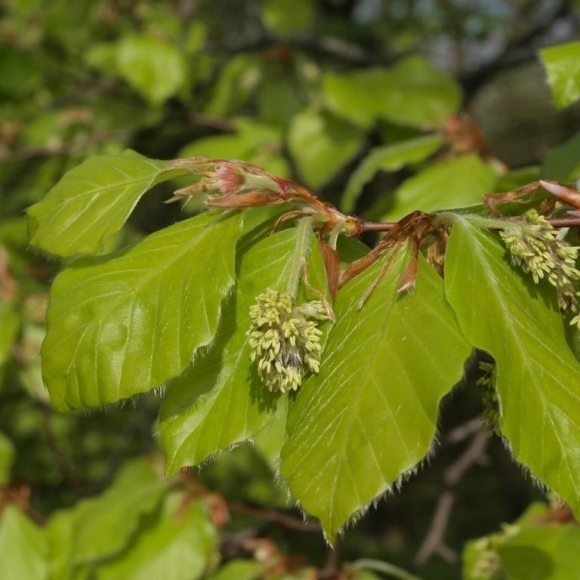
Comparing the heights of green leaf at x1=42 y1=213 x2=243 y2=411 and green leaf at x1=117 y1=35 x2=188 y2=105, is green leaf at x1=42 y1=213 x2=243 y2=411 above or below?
above

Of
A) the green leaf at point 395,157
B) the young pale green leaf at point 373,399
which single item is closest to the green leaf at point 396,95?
the green leaf at point 395,157

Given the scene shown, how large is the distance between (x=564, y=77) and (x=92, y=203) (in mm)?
736

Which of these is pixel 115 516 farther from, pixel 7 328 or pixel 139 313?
pixel 139 313

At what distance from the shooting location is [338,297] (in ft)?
2.97

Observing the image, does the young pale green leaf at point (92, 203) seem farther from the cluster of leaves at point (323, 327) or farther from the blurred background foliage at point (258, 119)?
the blurred background foliage at point (258, 119)

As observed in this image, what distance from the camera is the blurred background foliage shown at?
7.19 feet

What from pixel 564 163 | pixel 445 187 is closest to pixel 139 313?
pixel 564 163

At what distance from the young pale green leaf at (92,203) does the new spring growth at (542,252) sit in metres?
0.38

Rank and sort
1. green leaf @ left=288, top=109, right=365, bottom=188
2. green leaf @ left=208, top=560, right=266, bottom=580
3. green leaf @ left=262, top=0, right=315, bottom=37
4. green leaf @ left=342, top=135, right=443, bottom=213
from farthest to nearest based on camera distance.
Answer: green leaf @ left=262, top=0, right=315, bottom=37 < green leaf @ left=288, top=109, right=365, bottom=188 < green leaf @ left=342, top=135, right=443, bottom=213 < green leaf @ left=208, top=560, right=266, bottom=580

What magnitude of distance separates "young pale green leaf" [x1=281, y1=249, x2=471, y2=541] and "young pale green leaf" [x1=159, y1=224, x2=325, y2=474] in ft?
0.18

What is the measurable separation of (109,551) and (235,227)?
1303mm


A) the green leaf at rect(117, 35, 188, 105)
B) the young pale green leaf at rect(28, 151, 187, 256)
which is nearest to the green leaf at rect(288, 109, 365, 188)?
the green leaf at rect(117, 35, 188, 105)

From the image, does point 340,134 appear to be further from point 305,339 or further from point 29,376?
point 305,339

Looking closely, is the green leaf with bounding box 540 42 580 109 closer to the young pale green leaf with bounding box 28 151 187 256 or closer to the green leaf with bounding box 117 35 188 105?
the young pale green leaf with bounding box 28 151 187 256
